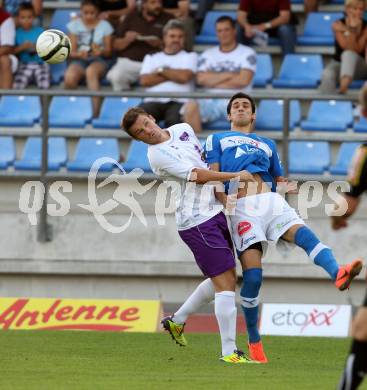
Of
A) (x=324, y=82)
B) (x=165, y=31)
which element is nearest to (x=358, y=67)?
(x=324, y=82)

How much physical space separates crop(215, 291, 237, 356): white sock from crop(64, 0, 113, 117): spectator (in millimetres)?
7126

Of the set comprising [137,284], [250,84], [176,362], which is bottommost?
[137,284]

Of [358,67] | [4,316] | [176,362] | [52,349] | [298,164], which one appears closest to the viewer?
[176,362]

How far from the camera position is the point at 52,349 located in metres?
10.5

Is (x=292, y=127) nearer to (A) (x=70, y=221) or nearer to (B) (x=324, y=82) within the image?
(B) (x=324, y=82)

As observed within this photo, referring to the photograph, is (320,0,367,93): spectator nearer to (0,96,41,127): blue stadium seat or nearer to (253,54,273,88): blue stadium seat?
(253,54,273,88): blue stadium seat

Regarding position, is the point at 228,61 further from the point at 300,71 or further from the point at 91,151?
the point at 91,151

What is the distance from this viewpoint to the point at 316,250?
9.30 metres

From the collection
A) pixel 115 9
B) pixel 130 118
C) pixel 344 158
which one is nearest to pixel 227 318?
pixel 130 118

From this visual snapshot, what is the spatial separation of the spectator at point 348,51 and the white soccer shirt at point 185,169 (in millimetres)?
5792

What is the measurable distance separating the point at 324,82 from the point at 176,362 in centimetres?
674

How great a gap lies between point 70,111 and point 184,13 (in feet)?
7.59

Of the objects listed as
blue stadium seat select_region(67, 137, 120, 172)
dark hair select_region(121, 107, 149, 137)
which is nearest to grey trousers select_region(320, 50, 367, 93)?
blue stadium seat select_region(67, 137, 120, 172)

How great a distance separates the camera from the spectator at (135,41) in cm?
1585
